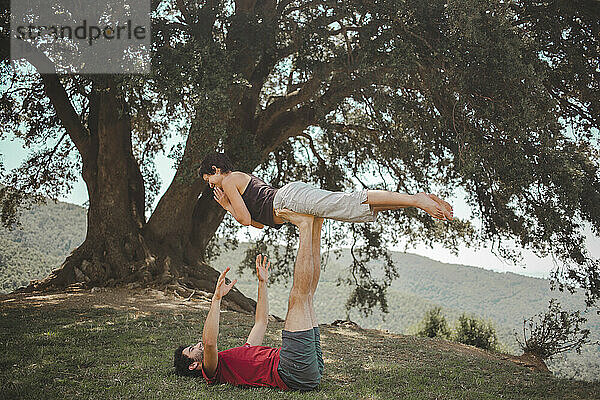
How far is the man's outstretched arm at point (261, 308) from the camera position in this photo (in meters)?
4.92

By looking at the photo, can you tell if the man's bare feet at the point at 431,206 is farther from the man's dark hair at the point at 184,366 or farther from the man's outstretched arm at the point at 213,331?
the man's dark hair at the point at 184,366

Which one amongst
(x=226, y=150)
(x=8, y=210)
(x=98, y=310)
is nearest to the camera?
(x=98, y=310)

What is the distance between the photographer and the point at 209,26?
978 centimetres

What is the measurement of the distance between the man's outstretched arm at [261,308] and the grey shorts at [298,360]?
544 millimetres

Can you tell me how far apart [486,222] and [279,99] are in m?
5.65

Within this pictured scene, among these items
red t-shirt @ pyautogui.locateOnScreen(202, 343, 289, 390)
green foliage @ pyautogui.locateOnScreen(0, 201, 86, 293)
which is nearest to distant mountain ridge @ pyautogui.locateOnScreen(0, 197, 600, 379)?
green foliage @ pyautogui.locateOnScreen(0, 201, 86, 293)

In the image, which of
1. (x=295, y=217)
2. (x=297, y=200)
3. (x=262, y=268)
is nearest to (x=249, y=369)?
(x=262, y=268)

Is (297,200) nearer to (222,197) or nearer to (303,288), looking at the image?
(303,288)

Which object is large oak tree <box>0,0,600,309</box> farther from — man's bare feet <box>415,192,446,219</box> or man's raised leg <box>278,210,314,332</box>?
man's raised leg <box>278,210,314,332</box>

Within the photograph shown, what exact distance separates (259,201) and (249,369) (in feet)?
5.20

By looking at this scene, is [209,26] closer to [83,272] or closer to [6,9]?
[6,9]

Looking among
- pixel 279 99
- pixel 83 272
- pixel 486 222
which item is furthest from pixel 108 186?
pixel 486 222

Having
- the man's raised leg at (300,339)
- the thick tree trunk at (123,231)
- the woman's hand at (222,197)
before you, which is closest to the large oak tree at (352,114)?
the thick tree trunk at (123,231)

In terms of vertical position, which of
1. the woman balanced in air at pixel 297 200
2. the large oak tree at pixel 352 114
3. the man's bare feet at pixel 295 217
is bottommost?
the man's bare feet at pixel 295 217
